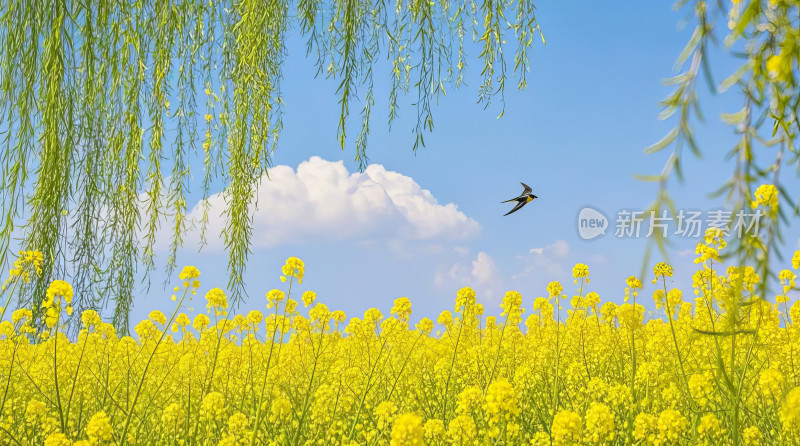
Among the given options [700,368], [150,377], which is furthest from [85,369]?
[700,368]

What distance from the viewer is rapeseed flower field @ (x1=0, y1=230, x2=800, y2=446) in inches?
78.0

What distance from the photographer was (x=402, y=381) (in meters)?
3.44

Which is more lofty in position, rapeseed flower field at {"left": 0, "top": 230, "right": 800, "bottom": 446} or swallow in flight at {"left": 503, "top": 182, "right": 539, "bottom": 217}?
swallow in flight at {"left": 503, "top": 182, "right": 539, "bottom": 217}

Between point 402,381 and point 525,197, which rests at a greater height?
point 525,197

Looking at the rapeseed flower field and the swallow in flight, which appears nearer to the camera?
the rapeseed flower field

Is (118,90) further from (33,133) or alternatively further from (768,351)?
(768,351)

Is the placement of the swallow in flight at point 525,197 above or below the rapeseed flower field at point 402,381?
above

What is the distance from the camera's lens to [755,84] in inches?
40.8

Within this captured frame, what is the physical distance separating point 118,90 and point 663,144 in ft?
8.38

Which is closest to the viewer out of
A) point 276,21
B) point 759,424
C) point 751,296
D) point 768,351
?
point 751,296

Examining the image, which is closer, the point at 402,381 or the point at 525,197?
the point at 525,197

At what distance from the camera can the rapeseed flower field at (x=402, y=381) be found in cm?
198

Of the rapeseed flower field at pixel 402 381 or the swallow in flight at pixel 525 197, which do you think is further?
the swallow in flight at pixel 525 197

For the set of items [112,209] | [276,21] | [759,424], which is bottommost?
[759,424]
